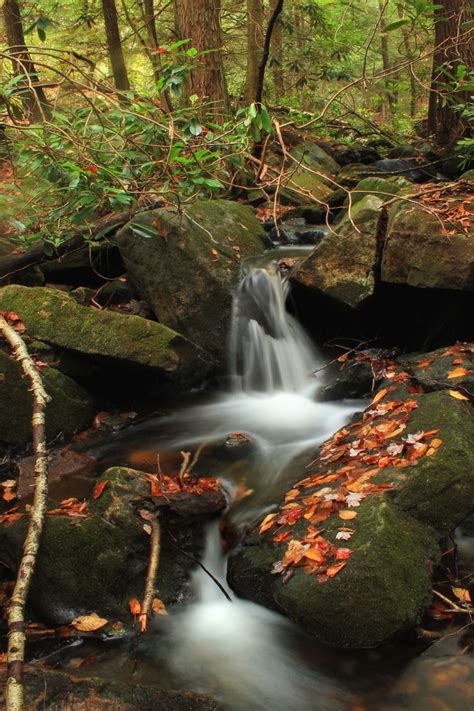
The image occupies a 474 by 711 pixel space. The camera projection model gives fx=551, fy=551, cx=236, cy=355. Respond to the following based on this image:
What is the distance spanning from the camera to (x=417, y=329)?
22.0 ft

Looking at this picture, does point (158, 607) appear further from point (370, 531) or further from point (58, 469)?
point (58, 469)

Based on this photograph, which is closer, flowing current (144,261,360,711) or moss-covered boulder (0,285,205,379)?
flowing current (144,261,360,711)

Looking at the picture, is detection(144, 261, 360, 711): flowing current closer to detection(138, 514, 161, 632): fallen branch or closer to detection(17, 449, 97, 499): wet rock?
detection(138, 514, 161, 632): fallen branch

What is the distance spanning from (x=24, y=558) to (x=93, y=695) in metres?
0.97

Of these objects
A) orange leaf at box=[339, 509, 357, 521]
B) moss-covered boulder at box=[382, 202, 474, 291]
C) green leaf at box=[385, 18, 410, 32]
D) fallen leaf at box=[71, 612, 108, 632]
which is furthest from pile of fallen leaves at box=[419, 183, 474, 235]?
fallen leaf at box=[71, 612, 108, 632]

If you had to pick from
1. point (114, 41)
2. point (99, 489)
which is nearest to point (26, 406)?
point (99, 489)

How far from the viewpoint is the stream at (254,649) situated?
307 cm

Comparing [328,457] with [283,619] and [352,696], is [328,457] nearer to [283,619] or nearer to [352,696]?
[283,619]

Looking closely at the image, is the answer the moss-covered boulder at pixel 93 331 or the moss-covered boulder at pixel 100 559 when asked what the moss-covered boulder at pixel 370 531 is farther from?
the moss-covered boulder at pixel 93 331

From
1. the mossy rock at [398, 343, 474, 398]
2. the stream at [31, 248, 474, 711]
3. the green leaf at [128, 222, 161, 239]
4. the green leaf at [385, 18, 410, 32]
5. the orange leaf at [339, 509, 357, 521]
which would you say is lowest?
the stream at [31, 248, 474, 711]

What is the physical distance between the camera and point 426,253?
19.0 feet

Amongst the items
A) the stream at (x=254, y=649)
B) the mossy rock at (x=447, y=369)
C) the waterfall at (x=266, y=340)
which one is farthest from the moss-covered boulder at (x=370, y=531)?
the waterfall at (x=266, y=340)

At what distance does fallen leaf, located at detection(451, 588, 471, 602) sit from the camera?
3.44 m

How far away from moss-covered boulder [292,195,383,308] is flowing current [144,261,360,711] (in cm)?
87
